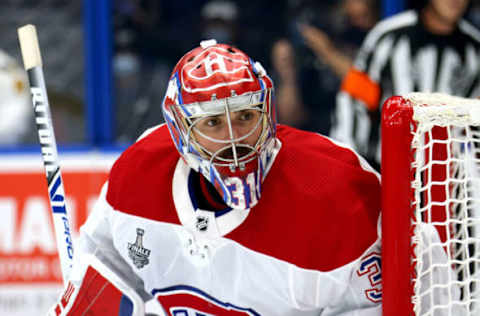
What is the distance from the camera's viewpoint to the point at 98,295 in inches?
67.7

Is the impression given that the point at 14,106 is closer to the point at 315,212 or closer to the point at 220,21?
the point at 220,21

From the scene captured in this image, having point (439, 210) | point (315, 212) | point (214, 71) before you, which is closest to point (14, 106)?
point (214, 71)

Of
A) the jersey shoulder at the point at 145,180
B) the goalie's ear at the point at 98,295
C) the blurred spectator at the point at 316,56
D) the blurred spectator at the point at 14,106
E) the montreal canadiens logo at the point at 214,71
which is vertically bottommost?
the goalie's ear at the point at 98,295

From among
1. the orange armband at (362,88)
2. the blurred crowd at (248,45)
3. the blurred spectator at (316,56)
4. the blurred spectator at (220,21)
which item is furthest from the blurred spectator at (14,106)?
the orange armband at (362,88)

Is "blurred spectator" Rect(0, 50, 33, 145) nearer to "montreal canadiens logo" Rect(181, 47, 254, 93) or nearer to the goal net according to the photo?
"montreal canadiens logo" Rect(181, 47, 254, 93)

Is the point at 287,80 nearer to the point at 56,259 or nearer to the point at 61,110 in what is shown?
the point at 61,110

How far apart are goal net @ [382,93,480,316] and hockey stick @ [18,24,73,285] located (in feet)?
2.90

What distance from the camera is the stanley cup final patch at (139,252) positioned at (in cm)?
176

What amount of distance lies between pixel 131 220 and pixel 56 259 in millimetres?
1567

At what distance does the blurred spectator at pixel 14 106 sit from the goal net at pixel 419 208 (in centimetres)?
231

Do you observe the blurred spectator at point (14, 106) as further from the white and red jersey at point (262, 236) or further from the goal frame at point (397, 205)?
the goal frame at point (397, 205)

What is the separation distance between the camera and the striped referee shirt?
319cm

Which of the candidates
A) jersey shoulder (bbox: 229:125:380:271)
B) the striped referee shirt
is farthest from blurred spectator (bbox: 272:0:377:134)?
jersey shoulder (bbox: 229:125:380:271)

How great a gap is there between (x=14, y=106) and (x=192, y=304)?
202 centimetres
